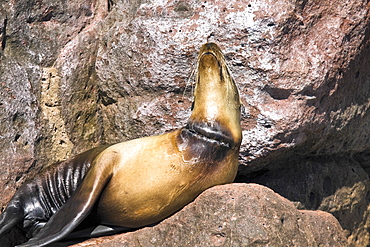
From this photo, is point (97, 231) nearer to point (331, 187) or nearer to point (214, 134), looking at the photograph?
point (214, 134)

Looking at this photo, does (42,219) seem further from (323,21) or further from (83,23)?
(323,21)

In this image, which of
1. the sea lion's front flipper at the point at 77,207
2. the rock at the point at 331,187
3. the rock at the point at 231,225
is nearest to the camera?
the rock at the point at 231,225

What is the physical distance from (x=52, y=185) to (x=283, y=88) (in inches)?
72.9

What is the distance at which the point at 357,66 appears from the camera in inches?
226

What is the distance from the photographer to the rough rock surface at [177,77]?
5.41 metres

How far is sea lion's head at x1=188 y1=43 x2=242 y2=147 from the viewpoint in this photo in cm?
479

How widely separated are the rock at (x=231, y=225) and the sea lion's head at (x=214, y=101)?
420 millimetres

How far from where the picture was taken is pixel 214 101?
485 cm

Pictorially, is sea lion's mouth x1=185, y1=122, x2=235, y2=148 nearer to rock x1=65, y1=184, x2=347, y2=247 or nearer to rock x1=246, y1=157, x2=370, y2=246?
rock x1=65, y1=184, x2=347, y2=247

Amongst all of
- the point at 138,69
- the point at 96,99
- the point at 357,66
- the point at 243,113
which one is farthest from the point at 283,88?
the point at 96,99

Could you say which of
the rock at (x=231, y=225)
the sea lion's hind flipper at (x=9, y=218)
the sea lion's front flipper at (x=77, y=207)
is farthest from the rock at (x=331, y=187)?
the sea lion's hind flipper at (x=9, y=218)

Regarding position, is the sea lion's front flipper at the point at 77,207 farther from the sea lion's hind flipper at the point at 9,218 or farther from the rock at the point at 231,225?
the sea lion's hind flipper at the point at 9,218

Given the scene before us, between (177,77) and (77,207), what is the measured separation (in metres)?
1.50

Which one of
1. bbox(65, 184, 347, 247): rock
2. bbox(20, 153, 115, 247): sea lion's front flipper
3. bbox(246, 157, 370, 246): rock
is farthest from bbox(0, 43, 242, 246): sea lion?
bbox(246, 157, 370, 246): rock
